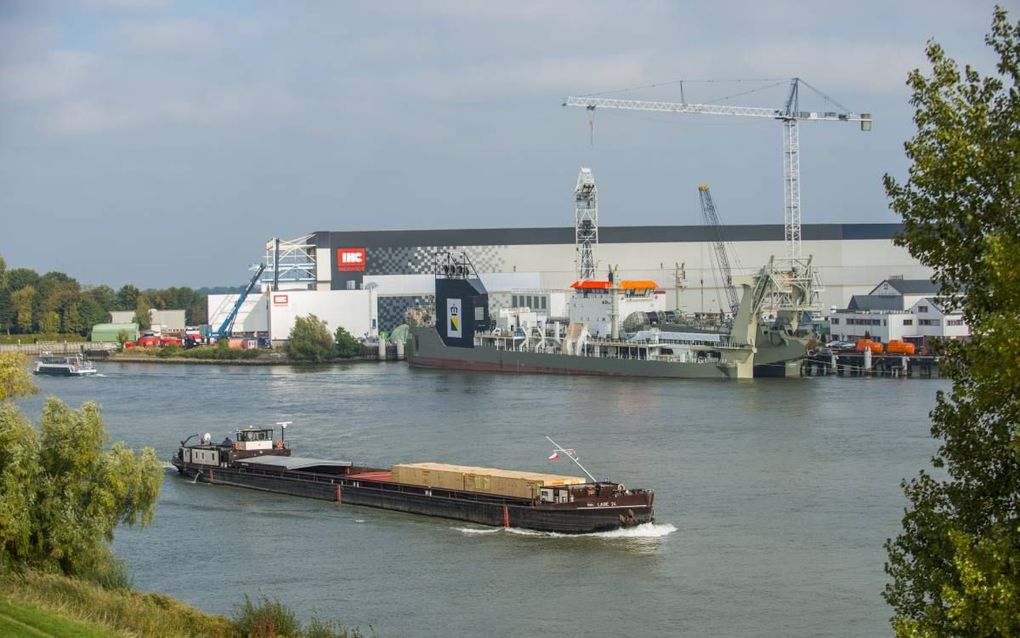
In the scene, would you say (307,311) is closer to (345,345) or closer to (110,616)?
(345,345)

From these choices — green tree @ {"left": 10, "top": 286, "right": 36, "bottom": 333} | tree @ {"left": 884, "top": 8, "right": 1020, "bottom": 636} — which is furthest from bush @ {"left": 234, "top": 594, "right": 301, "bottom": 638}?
green tree @ {"left": 10, "top": 286, "right": 36, "bottom": 333}

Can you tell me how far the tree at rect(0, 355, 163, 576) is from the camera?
11.8m

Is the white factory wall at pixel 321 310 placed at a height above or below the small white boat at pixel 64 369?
above

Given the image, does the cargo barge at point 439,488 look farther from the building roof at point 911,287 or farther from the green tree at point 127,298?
the green tree at point 127,298

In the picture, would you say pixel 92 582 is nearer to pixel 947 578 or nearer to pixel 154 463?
pixel 154 463

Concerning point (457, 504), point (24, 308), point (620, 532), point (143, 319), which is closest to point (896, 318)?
point (457, 504)

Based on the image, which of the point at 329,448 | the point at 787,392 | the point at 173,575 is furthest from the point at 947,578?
the point at 787,392

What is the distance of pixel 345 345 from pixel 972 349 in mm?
46952

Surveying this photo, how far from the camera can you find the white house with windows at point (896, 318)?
4222cm

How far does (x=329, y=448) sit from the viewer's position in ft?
81.4

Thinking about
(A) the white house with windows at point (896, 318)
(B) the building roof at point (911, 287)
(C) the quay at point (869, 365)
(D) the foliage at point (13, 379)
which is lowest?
(C) the quay at point (869, 365)

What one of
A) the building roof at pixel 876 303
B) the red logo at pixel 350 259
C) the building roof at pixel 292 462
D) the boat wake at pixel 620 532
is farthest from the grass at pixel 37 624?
the red logo at pixel 350 259

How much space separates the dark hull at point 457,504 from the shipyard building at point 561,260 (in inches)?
1484

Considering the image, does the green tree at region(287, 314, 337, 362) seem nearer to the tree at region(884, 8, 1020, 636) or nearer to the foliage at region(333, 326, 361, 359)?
the foliage at region(333, 326, 361, 359)
